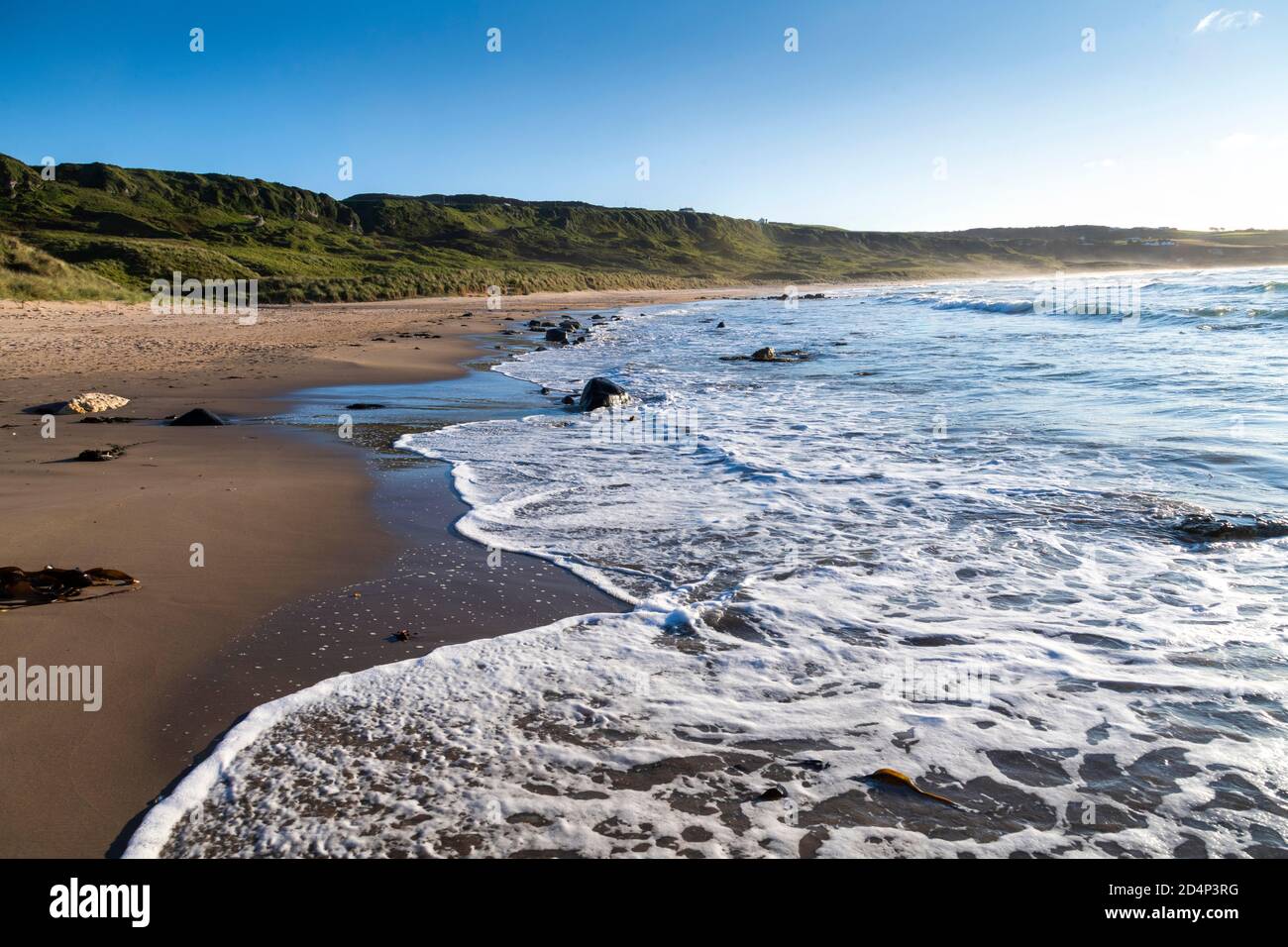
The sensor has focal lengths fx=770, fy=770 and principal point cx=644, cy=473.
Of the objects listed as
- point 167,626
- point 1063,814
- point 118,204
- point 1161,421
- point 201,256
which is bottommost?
point 1063,814

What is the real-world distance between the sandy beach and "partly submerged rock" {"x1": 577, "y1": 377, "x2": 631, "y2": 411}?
11.3 feet

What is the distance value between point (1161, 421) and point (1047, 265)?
346 ft

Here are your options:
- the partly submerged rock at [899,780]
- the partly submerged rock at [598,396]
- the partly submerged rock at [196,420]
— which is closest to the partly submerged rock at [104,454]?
the partly submerged rock at [196,420]

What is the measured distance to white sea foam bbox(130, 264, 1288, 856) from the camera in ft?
7.79

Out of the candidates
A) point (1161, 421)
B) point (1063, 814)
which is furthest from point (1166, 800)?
point (1161, 421)

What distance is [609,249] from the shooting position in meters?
91.4

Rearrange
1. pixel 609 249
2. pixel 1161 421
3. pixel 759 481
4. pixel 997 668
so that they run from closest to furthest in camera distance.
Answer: pixel 997 668 → pixel 759 481 → pixel 1161 421 → pixel 609 249

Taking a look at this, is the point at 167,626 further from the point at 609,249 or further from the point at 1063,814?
the point at 609,249

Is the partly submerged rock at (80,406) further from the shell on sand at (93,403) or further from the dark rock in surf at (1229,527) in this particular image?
the dark rock in surf at (1229,527)

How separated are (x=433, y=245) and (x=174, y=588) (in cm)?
7835

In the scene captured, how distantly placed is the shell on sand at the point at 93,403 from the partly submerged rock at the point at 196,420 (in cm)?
122

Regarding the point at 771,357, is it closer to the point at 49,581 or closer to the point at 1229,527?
the point at 1229,527

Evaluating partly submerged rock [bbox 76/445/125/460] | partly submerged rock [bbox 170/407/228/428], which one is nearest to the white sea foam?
partly submerged rock [bbox 76/445/125/460]
